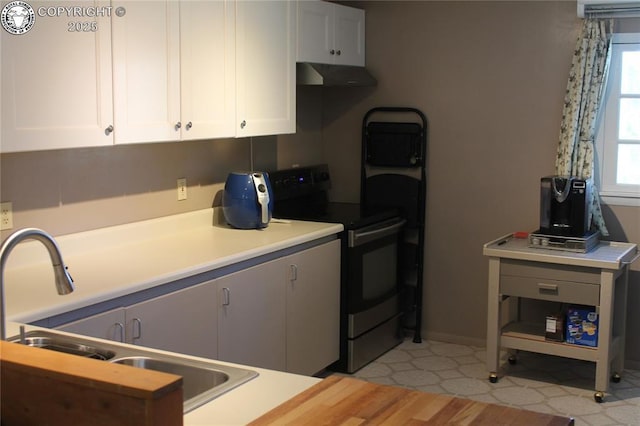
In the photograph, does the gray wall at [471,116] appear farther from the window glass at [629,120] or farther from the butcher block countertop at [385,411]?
the butcher block countertop at [385,411]

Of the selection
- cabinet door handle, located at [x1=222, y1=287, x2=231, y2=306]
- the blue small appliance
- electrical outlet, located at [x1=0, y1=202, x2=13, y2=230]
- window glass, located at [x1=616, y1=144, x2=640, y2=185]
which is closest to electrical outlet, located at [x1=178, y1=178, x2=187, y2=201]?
the blue small appliance

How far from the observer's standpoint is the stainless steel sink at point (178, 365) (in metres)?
2.01

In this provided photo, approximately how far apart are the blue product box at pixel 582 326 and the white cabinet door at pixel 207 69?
2.00m

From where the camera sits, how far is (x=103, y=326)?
9.34 feet

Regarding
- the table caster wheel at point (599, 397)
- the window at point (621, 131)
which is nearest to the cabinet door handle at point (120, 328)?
the table caster wheel at point (599, 397)

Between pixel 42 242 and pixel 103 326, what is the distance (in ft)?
3.98

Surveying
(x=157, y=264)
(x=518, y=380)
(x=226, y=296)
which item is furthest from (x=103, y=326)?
(x=518, y=380)

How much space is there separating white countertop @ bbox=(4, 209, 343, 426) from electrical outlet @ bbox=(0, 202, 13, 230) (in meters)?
0.10

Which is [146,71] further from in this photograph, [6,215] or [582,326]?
[582,326]

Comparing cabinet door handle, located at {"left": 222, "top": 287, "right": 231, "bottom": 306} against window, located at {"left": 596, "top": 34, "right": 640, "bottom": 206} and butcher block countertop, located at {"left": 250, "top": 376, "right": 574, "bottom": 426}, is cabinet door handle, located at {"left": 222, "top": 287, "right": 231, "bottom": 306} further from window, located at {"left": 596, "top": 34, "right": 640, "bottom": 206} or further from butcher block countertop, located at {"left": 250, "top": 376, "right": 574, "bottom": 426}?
A: window, located at {"left": 596, "top": 34, "right": 640, "bottom": 206}

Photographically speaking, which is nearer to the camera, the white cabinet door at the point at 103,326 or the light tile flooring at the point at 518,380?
the white cabinet door at the point at 103,326

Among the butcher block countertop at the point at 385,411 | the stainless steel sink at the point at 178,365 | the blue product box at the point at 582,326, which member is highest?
the stainless steel sink at the point at 178,365

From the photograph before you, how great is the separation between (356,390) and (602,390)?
262 centimetres

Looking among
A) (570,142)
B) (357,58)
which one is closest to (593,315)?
(570,142)
